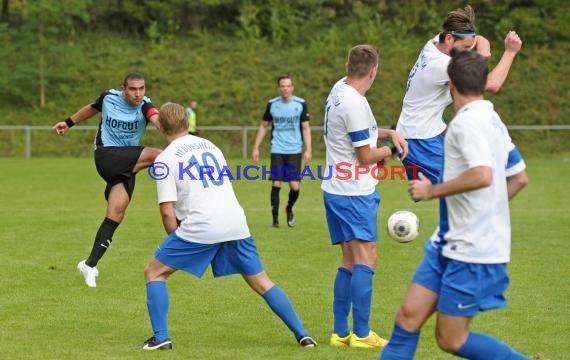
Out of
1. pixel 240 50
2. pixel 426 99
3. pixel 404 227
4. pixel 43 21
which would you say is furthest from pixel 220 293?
pixel 240 50

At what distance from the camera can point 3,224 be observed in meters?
13.8

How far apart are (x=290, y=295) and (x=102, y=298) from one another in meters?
1.61

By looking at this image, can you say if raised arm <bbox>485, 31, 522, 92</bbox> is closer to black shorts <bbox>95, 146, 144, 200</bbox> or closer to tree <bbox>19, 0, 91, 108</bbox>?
black shorts <bbox>95, 146, 144, 200</bbox>

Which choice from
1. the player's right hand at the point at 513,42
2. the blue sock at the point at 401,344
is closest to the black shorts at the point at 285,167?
the player's right hand at the point at 513,42

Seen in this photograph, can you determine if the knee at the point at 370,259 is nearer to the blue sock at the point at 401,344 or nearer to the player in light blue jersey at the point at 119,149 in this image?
the blue sock at the point at 401,344

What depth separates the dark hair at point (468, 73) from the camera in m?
4.93

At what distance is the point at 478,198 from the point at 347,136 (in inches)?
78.4

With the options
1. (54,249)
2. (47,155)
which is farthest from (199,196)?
(47,155)

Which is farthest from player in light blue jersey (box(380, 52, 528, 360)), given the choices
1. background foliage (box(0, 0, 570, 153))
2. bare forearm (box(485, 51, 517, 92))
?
background foliage (box(0, 0, 570, 153))

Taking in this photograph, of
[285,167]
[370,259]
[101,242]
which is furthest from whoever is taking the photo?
[285,167]

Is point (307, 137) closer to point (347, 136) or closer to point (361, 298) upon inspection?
point (347, 136)

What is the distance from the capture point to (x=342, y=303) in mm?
6965

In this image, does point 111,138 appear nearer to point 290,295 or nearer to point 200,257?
point 290,295

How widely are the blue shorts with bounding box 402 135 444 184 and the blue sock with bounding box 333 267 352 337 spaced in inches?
44.1
